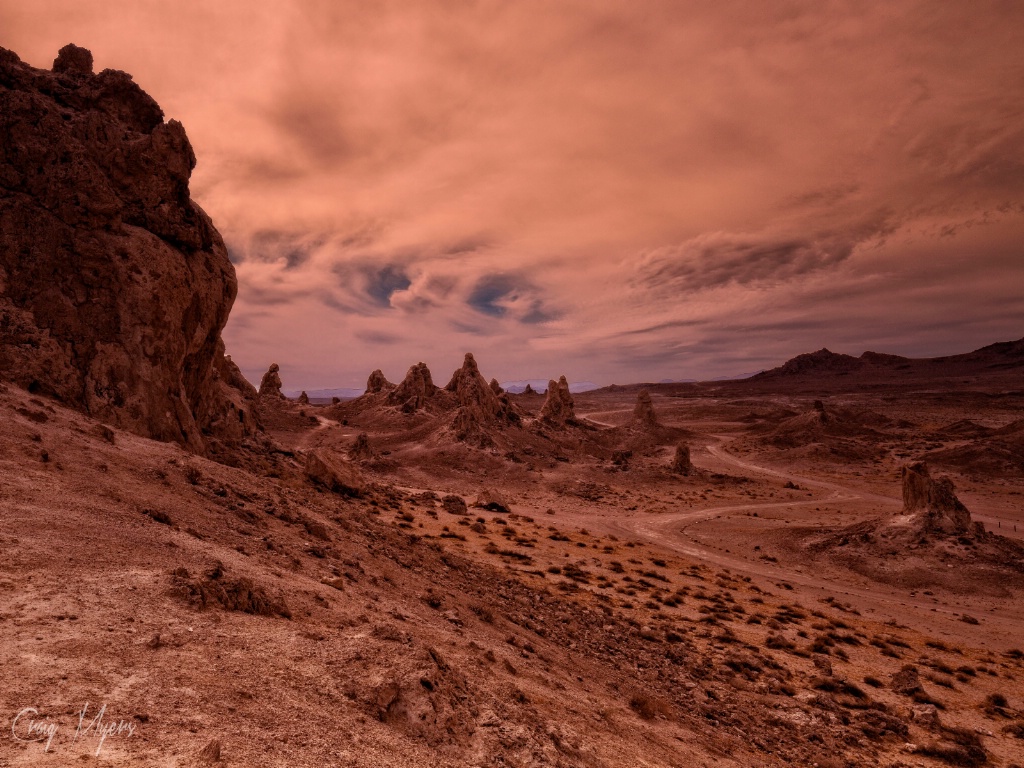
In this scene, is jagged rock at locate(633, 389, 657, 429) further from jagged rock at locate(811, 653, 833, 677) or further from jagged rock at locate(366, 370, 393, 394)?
jagged rock at locate(811, 653, 833, 677)

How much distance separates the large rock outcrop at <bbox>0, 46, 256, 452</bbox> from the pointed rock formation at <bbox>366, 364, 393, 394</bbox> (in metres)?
77.5

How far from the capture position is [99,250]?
61.4 ft

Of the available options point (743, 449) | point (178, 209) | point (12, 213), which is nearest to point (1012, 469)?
point (743, 449)

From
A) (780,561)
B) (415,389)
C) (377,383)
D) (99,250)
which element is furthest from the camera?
(377,383)

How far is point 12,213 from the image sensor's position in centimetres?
1792

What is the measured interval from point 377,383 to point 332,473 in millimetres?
72029

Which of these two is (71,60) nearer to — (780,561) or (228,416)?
(228,416)

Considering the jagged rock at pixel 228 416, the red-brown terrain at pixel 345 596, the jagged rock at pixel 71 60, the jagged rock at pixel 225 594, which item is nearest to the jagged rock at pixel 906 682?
the red-brown terrain at pixel 345 596

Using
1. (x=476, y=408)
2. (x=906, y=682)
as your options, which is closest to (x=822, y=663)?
(x=906, y=682)

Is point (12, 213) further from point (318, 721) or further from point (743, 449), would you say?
point (743, 449)

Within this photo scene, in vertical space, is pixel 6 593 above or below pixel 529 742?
above

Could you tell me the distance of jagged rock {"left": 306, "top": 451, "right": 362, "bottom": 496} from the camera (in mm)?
30453

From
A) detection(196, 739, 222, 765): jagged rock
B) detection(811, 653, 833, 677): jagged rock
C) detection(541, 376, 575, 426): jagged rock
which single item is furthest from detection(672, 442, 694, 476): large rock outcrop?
detection(196, 739, 222, 765): jagged rock

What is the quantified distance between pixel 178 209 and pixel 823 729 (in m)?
29.7
